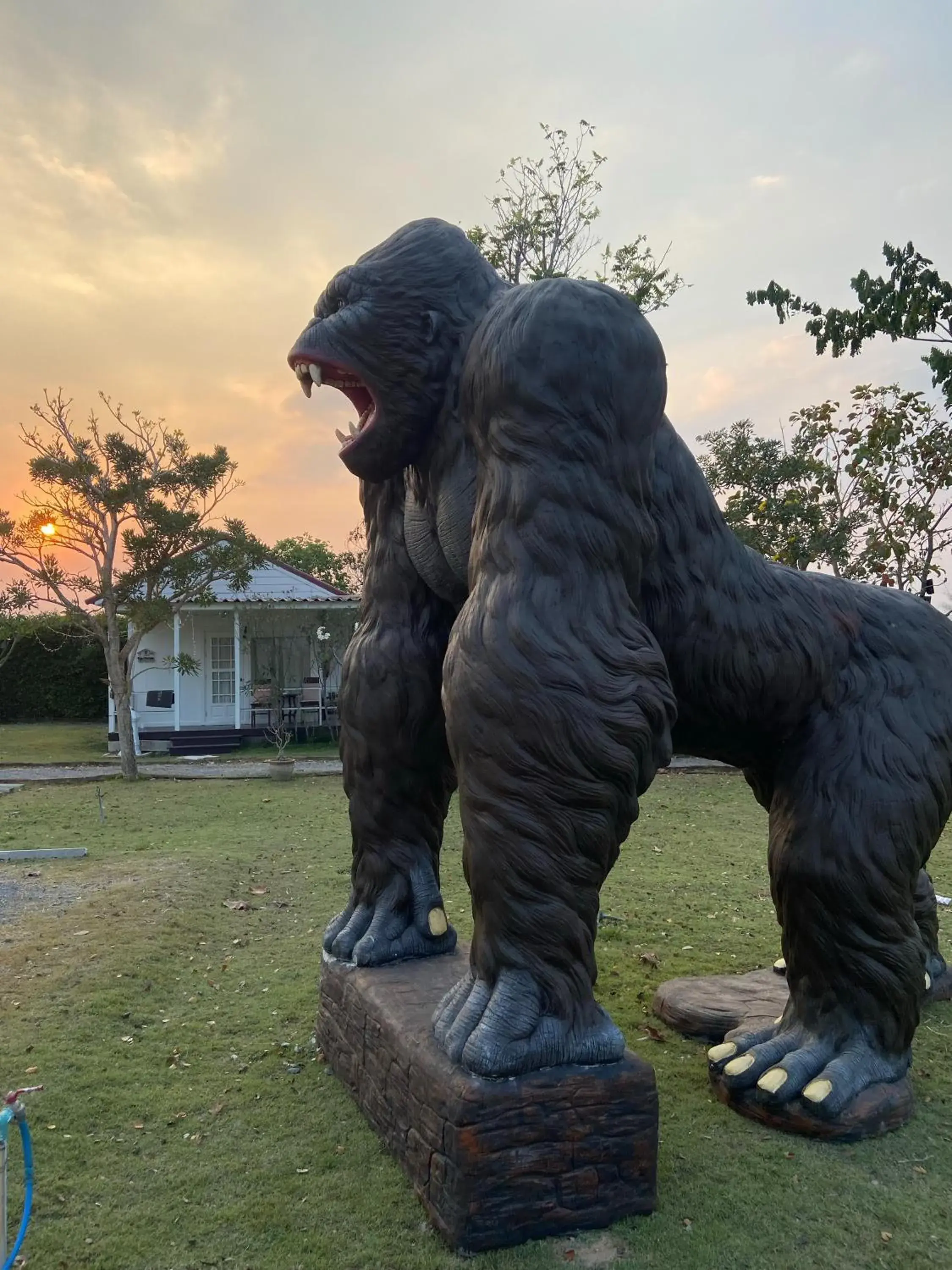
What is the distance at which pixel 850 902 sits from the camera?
2152 millimetres

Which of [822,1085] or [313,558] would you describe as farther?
[313,558]

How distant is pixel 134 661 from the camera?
1532 centimetres

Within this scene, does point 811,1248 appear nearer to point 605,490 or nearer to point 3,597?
point 605,490

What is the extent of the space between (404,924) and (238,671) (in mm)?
12937

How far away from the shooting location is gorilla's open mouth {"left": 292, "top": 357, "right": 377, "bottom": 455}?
7.17 feet

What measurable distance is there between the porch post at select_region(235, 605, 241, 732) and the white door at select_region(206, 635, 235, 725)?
19.4 inches

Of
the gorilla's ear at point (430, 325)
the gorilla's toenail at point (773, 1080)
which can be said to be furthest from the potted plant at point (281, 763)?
the gorilla's ear at point (430, 325)

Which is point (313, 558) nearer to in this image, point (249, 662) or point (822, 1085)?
point (249, 662)

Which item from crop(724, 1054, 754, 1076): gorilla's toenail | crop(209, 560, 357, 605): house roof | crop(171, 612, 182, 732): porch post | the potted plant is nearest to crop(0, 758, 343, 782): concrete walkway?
the potted plant

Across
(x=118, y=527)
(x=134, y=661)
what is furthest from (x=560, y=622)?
(x=134, y=661)

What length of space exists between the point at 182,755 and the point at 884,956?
509 inches

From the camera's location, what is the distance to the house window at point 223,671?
1648 centimetres

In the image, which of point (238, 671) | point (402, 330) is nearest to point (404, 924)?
point (402, 330)

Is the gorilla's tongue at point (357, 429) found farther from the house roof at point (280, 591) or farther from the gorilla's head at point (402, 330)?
the house roof at point (280, 591)
